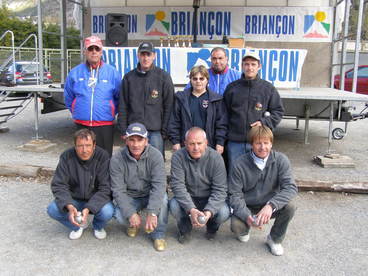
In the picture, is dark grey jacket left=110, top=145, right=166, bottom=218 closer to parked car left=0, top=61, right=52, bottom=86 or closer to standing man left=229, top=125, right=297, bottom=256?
standing man left=229, top=125, right=297, bottom=256

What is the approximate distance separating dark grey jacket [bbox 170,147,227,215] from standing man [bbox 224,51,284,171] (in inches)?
20.4

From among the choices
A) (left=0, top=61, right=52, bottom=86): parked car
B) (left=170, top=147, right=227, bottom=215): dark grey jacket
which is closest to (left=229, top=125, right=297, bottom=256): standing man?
(left=170, top=147, right=227, bottom=215): dark grey jacket

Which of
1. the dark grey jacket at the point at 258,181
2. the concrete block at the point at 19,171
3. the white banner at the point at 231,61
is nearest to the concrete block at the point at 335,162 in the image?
the white banner at the point at 231,61

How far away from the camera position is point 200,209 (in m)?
3.36

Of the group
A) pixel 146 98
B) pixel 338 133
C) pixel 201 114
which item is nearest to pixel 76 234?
pixel 146 98

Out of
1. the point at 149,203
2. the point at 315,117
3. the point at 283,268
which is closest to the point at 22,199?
the point at 149,203

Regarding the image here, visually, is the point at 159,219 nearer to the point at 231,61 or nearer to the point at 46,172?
the point at 46,172

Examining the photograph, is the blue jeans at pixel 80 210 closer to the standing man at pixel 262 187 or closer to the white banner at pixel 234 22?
the standing man at pixel 262 187

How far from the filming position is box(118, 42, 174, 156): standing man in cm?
379

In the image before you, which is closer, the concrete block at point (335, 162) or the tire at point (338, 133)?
the concrete block at point (335, 162)

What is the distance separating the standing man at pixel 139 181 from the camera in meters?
3.23

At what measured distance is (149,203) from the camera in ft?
10.5

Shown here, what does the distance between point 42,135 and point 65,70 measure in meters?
1.69

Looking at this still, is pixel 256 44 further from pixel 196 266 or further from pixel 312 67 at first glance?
pixel 196 266
